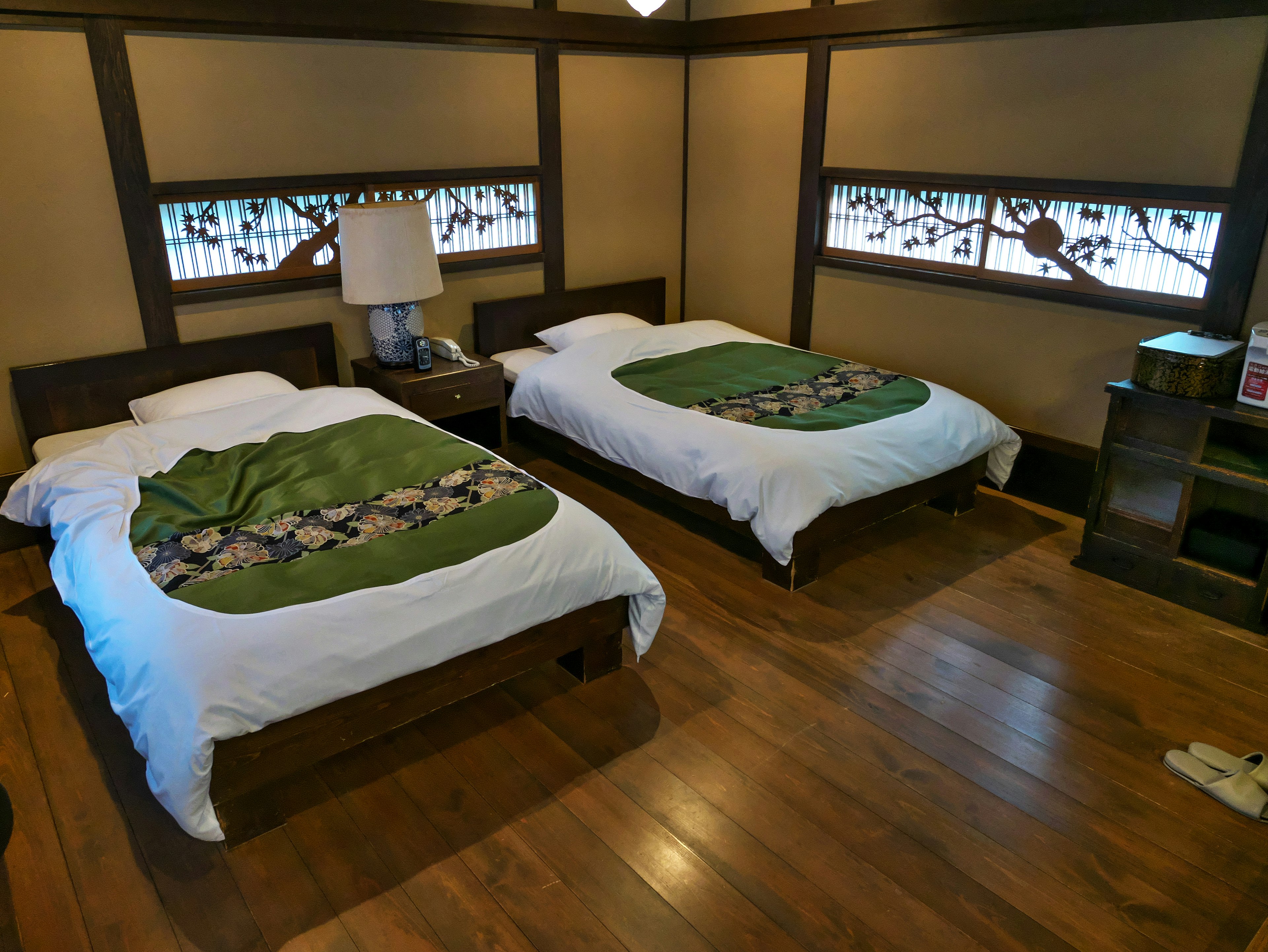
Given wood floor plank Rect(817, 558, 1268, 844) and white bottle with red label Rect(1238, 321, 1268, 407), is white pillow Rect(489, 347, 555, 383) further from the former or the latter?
white bottle with red label Rect(1238, 321, 1268, 407)

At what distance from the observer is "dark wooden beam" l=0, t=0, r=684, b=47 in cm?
323

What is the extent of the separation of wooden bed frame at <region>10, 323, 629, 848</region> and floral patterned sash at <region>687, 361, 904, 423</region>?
1211 mm

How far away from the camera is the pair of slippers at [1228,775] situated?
2.17 metres

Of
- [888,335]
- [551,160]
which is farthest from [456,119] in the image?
[888,335]

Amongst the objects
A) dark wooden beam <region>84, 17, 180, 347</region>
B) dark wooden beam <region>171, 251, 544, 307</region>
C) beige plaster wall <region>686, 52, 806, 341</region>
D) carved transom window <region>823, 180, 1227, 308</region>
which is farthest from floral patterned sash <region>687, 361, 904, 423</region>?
dark wooden beam <region>84, 17, 180, 347</region>

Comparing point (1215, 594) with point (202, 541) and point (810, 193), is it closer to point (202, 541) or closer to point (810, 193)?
point (810, 193)

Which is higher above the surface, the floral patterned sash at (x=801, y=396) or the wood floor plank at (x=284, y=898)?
the floral patterned sash at (x=801, y=396)

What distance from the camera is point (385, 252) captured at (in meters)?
3.75

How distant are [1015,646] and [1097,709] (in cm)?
34

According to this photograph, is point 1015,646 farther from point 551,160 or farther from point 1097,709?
point 551,160

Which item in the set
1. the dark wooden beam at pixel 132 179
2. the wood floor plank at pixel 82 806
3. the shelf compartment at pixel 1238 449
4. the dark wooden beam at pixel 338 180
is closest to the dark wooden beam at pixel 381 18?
the dark wooden beam at pixel 132 179

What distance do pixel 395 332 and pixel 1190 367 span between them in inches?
125

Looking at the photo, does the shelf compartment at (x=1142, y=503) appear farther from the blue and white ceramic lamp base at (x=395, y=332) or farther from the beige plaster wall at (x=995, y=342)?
the blue and white ceramic lamp base at (x=395, y=332)

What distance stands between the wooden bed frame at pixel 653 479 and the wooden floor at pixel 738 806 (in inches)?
10.1
